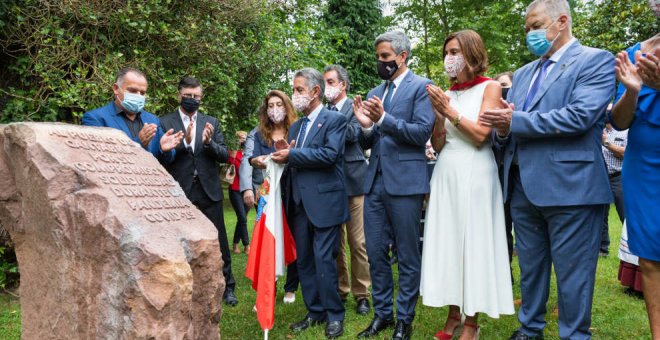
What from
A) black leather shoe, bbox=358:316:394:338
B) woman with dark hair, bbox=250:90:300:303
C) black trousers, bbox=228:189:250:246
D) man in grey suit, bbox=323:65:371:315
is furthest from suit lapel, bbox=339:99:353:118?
black trousers, bbox=228:189:250:246

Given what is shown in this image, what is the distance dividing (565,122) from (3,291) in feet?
20.0

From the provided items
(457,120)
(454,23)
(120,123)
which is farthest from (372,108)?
(454,23)

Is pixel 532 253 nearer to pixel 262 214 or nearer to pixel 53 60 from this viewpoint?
pixel 262 214

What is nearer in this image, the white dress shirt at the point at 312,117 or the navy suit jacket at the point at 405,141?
the navy suit jacket at the point at 405,141

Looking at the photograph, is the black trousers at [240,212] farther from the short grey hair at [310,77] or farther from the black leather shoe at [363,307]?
the short grey hair at [310,77]

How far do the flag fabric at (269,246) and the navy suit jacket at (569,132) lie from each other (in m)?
2.15

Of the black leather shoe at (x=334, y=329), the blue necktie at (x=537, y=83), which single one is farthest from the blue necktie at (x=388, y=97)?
the black leather shoe at (x=334, y=329)

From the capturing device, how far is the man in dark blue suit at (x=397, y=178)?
3910 mm

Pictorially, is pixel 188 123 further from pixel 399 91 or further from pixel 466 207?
pixel 466 207

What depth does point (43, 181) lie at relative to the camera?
2.89 metres

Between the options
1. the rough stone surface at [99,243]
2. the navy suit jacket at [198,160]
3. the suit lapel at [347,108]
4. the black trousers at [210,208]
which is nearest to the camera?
the rough stone surface at [99,243]

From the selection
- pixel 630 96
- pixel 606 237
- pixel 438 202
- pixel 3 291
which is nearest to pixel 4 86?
pixel 3 291

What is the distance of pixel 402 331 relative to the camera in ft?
12.8

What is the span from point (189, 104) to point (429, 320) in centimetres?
318
